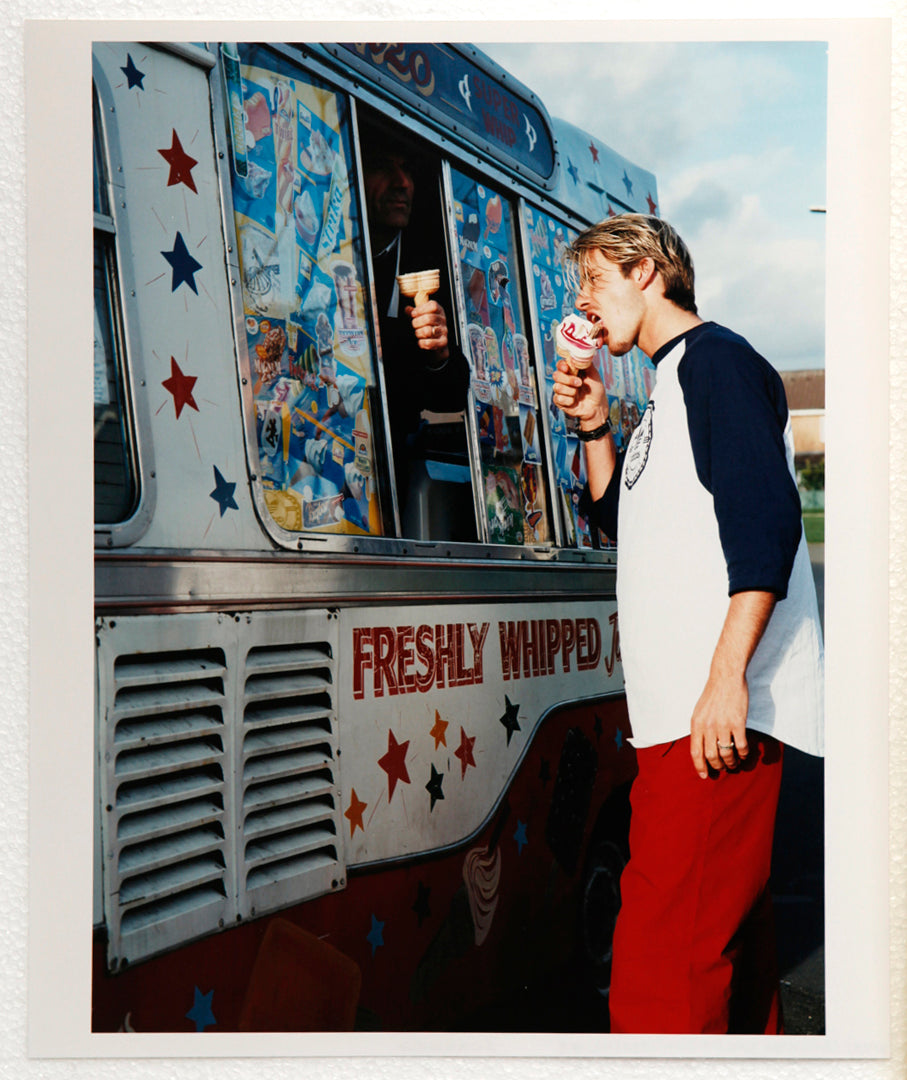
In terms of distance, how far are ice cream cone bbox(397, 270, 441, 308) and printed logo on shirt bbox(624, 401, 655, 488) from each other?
24.9 inches

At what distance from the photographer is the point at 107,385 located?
2.01 metres

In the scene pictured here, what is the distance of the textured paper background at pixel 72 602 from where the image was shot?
225 cm

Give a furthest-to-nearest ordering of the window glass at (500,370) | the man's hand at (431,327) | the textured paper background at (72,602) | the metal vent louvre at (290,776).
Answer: the window glass at (500,370) → the man's hand at (431,327) → the textured paper background at (72,602) → the metal vent louvre at (290,776)

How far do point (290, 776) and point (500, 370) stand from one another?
1.17m

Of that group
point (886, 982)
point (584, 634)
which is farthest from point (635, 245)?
point (886, 982)

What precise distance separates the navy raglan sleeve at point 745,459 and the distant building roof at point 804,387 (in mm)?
19

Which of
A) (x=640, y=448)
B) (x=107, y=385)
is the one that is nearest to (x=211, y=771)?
(x=107, y=385)

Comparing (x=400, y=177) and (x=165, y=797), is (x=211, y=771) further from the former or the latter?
(x=400, y=177)

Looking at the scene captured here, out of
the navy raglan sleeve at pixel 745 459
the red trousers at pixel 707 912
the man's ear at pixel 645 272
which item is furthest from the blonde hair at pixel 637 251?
the red trousers at pixel 707 912

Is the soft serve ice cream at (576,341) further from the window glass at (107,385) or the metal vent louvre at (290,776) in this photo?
the window glass at (107,385)

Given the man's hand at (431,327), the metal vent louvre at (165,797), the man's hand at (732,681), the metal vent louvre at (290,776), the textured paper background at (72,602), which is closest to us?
the metal vent louvre at (165,797)

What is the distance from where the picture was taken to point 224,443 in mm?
2057

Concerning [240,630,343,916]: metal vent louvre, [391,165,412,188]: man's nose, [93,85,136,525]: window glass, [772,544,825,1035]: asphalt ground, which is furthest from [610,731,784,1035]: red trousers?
[391,165,412,188]: man's nose

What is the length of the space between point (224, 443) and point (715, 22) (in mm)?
1570
